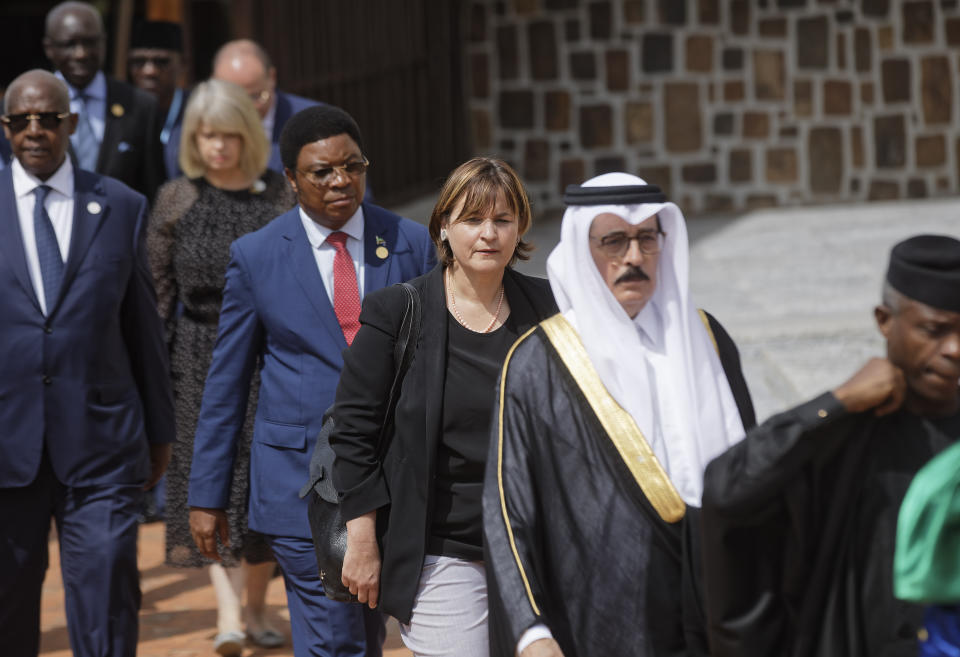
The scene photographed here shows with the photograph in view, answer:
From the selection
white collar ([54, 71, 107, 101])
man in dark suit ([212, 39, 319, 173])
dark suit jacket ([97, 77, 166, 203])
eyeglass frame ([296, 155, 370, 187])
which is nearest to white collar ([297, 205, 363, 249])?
eyeglass frame ([296, 155, 370, 187])

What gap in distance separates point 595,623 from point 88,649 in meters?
2.24

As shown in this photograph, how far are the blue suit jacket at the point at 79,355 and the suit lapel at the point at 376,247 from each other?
2.97ft

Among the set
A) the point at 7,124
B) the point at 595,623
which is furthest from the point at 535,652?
the point at 7,124

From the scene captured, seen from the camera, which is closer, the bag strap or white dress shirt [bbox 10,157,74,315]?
the bag strap

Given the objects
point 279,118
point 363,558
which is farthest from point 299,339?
point 279,118

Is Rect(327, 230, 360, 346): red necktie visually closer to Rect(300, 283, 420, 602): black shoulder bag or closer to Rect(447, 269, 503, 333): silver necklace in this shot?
Rect(300, 283, 420, 602): black shoulder bag

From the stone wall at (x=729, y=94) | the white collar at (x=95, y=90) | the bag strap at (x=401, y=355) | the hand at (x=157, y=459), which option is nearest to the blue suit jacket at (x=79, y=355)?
the hand at (x=157, y=459)

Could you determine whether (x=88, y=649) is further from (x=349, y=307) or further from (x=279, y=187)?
(x=279, y=187)

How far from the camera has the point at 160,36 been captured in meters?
8.49

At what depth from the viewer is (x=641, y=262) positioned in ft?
10.9

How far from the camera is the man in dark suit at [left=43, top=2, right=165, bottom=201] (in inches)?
291

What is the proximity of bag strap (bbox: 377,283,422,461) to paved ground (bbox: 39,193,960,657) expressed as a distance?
7.44 ft

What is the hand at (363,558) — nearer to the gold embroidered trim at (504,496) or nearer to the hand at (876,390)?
the gold embroidered trim at (504,496)

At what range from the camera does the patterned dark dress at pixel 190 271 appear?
605 centimetres
